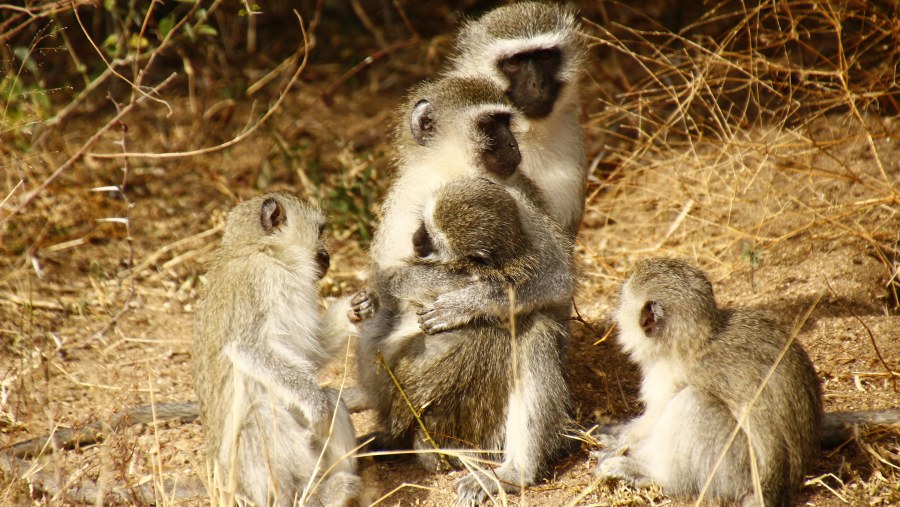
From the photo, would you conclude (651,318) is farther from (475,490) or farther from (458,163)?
(458,163)

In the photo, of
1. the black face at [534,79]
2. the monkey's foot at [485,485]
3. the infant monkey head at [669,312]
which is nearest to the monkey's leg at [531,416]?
the monkey's foot at [485,485]

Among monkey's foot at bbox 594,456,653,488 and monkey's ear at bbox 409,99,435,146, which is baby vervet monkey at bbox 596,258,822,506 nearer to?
monkey's foot at bbox 594,456,653,488

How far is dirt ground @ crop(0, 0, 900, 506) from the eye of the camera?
12.8 feet

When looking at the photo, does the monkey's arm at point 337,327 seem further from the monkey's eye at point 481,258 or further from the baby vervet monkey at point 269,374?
the monkey's eye at point 481,258

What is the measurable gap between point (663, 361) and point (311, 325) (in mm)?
1458

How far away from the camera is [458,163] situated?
430cm

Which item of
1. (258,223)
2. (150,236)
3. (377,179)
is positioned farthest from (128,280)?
(258,223)

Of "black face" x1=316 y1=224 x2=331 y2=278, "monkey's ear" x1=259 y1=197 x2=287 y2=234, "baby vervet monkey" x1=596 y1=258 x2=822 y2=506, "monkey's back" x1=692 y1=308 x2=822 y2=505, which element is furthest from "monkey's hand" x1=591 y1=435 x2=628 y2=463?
"monkey's ear" x1=259 y1=197 x2=287 y2=234

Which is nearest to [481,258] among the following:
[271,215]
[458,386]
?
[458,386]

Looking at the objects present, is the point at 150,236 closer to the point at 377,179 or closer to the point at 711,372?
the point at 377,179

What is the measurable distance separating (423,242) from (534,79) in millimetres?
1355

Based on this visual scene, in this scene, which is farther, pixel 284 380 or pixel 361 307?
pixel 361 307

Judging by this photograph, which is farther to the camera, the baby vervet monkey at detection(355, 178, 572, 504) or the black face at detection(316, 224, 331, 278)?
the black face at detection(316, 224, 331, 278)

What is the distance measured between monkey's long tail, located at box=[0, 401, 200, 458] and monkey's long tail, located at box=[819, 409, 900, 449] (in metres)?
2.86
